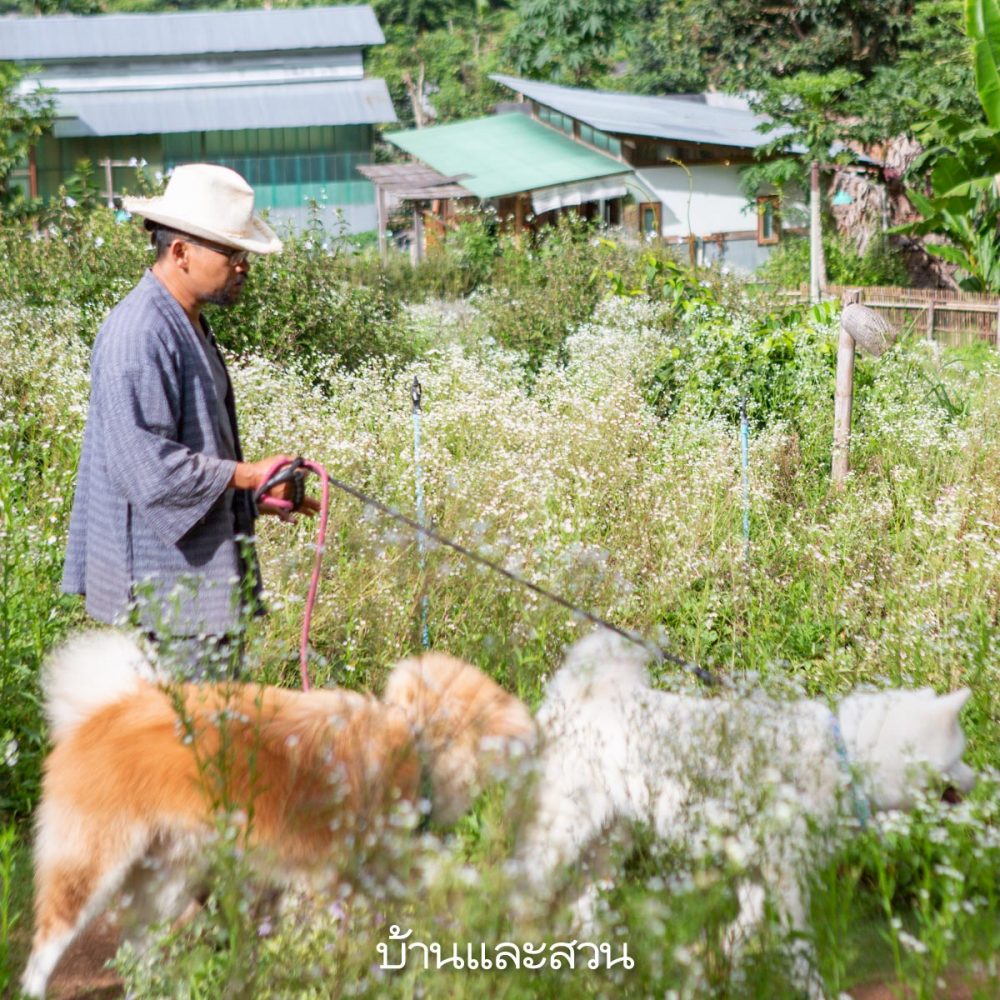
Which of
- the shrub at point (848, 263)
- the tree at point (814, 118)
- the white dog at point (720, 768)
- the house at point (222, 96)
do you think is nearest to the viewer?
the white dog at point (720, 768)

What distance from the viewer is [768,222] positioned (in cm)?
2938

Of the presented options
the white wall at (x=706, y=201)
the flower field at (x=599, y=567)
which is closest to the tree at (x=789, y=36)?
the white wall at (x=706, y=201)

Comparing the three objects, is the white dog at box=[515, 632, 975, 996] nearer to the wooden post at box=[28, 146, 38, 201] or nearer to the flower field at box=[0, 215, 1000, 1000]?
the flower field at box=[0, 215, 1000, 1000]

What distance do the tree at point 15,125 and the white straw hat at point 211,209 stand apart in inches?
932

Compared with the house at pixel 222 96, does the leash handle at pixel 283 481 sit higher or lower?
lower

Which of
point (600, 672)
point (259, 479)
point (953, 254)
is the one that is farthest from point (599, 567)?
point (953, 254)

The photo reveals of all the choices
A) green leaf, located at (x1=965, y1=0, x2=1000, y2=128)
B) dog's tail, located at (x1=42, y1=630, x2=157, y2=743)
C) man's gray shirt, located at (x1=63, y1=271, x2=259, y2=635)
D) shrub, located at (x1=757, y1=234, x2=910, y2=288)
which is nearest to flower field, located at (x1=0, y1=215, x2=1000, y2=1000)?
dog's tail, located at (x1=42, y1=630, x2=157, y2=743)

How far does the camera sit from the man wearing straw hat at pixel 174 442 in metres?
3.37

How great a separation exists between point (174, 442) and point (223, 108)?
111 ft

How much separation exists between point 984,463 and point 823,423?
1.18 meters

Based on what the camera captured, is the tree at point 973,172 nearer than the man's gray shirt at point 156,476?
No

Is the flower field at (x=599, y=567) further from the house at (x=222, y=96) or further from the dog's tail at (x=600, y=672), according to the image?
the house at (x=222, y=96)

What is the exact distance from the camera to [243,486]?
347cm

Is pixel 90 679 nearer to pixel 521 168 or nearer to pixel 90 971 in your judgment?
pixel 90 971
